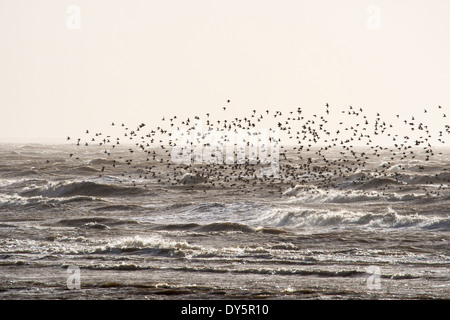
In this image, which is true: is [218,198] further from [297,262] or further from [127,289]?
[127,289]

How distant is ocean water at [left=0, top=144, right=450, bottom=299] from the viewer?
1939cm

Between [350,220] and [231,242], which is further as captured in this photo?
[350,220]

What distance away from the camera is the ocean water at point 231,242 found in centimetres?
1939

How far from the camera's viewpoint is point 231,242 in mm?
29750

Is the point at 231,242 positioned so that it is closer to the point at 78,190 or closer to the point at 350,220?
the point at 350,220

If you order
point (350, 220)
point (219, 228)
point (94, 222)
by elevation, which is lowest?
point (350, 220)

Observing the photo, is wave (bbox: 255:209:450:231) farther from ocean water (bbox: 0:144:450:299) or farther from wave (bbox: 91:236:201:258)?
wave (bbox: 91:236:201:258)

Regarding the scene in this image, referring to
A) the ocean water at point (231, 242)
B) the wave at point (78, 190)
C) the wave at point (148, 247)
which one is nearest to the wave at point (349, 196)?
the ocean water at point (231, 242)

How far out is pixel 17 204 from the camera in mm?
47062

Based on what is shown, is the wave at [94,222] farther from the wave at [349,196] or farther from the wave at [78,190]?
the wave at [78,190]

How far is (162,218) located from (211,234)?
8.13 meters

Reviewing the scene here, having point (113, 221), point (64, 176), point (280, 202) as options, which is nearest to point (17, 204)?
point (113, 221)

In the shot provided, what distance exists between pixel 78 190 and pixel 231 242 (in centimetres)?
3243

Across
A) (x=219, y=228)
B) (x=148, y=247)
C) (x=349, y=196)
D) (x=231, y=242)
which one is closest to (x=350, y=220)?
(x=219, y=228)
